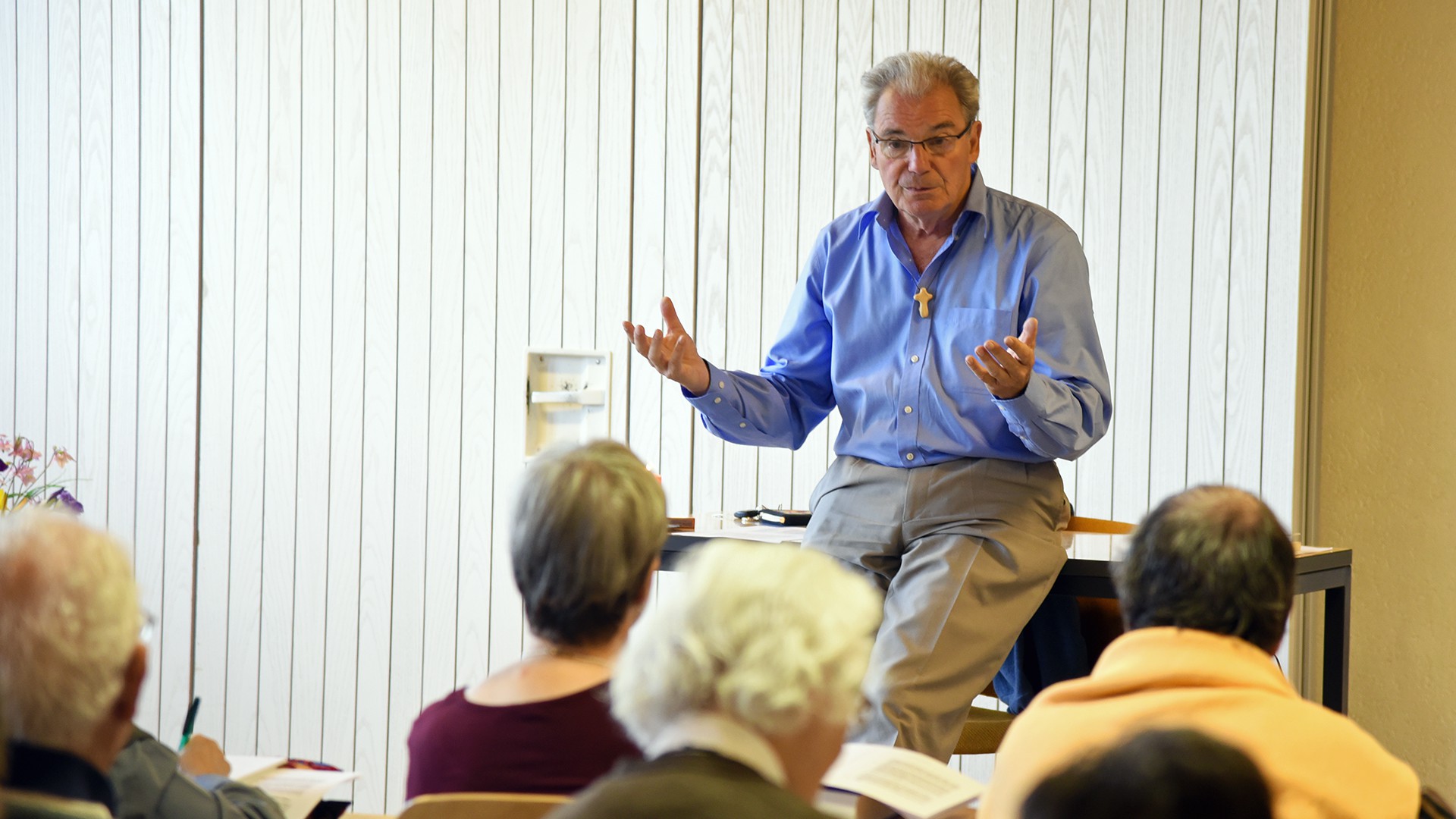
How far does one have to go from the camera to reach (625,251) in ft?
13.6

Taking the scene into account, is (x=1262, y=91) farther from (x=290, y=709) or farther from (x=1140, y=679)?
(x=290, y=709)

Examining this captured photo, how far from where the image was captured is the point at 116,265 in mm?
4516

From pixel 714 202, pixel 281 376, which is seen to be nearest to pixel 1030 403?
pixel 714 202

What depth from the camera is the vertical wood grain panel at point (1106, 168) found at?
3.62 meters

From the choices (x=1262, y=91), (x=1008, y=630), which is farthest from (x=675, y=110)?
(x=1008, y=630)

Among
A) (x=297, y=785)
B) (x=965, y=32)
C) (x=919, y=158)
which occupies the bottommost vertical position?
(x=297, y=785)

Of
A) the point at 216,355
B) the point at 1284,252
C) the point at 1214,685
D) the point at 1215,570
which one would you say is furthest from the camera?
the point at 216,355

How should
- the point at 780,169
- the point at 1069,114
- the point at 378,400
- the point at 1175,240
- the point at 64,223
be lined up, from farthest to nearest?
the point at 64,223 → the point at 378,400 → the point at 780,169 → the point at 1069,114 → the point at 1175,240

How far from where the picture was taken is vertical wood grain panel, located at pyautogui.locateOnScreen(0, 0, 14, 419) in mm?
4582

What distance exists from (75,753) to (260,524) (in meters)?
3.29

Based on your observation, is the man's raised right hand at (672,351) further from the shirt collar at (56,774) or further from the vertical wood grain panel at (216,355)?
the vertical wood grain panel at (216,355)

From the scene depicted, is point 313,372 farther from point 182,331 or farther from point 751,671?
point 751,671

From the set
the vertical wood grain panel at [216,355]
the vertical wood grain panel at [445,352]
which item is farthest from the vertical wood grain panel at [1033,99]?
the vertical wood grain panel at [216,355]

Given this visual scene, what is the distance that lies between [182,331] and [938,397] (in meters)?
2.81
